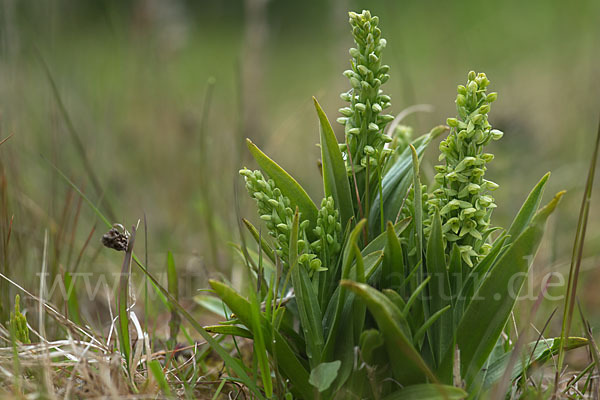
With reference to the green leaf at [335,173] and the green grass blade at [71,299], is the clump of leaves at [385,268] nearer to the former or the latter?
the green leaf at [335,173]

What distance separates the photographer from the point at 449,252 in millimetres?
1202

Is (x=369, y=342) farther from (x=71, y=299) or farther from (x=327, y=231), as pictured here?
(x=71, y=299)

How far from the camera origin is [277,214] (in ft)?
3.81

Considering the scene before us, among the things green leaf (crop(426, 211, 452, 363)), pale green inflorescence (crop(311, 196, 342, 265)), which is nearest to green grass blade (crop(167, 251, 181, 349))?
pale green inflorescence (crop(311, 196, 342, 265))

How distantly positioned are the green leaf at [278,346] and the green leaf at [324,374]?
0.08 m

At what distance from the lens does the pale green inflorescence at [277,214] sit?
1124 millimetres

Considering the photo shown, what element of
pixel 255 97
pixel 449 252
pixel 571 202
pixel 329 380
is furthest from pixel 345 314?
pixel 571 202

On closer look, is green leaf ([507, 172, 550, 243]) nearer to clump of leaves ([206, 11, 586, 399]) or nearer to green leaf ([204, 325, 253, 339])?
clump of leaves ([206, 11, 586, 399])

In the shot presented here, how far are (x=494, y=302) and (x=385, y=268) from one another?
233 millimetres

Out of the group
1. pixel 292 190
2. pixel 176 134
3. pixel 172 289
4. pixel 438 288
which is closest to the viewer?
pixel 438 288

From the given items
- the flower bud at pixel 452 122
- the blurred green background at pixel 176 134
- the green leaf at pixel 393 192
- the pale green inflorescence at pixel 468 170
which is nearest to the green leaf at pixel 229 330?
the green leaf at pixel 393 192

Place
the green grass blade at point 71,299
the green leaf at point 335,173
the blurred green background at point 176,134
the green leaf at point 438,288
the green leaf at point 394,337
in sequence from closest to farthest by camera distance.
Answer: the green leaf at point 394,337 < the green leaf at point 438,288 < the green leaf at point 335,173 < the green grass blade at point 71,299 < the blurred green background at point 176,134

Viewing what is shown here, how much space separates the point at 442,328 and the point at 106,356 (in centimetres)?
75

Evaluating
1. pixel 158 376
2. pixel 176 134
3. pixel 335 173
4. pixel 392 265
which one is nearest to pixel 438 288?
pixel 392 265
